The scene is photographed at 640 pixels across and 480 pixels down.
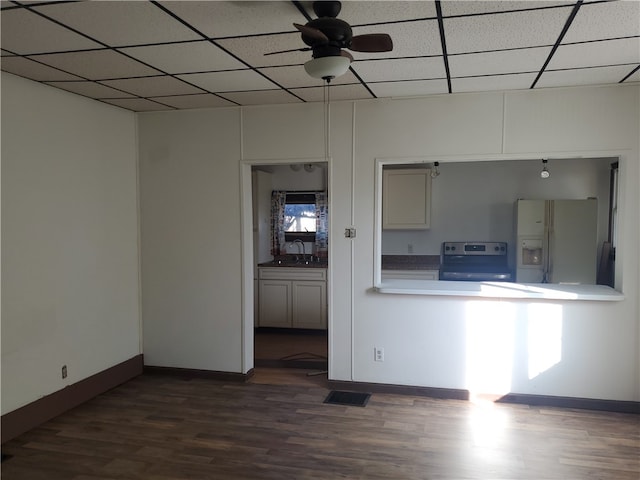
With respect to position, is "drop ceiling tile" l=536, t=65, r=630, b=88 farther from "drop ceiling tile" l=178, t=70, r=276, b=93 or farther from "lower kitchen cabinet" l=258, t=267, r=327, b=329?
"lower kitchen cabinet" l=258, t=267, r=327, b=329

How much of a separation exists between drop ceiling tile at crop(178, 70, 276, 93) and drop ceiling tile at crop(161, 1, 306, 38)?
2.42 ft

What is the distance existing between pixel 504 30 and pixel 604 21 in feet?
1.48

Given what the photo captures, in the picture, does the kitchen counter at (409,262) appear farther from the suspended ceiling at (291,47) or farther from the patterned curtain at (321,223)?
the suspended ceiling at (291,47)

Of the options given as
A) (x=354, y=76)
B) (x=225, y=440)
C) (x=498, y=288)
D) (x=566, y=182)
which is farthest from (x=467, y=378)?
(x=566, y=182)

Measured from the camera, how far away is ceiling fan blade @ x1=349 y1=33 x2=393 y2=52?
7.09 ft

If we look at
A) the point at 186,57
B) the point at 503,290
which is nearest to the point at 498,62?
the point at 503,290

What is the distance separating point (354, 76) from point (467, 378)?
8.25 ft

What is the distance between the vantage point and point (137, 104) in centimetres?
416

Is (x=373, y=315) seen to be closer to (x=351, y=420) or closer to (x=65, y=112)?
(x=351, y=420)

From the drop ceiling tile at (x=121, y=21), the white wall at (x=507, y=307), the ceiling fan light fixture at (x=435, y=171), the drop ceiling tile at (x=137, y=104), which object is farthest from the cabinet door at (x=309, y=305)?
the drop ceiling tile at (x=121, y=21)

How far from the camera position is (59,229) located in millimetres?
3646

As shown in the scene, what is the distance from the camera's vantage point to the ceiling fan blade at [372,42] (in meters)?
2.16

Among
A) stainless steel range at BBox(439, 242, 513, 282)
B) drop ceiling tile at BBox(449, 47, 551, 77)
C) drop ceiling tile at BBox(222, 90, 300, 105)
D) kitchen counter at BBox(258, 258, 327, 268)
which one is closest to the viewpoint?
drop ceiling tile at BBox(449, 47, 551, 77)

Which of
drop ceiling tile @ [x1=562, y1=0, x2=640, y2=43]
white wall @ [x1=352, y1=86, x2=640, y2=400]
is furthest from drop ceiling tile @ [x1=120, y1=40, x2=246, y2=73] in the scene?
drop ceiling tile @ [x1=562, y1=0, x2=640, y2=43]
